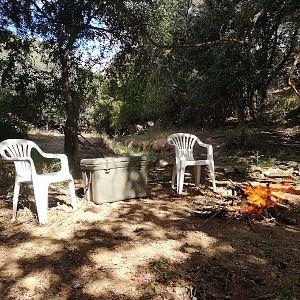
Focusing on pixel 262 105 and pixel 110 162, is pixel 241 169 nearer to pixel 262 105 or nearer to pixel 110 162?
pixel 110 162

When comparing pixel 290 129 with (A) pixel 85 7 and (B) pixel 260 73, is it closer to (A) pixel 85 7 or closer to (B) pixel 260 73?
(B) pixel 260 73

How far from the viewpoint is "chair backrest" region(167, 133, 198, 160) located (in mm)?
4859

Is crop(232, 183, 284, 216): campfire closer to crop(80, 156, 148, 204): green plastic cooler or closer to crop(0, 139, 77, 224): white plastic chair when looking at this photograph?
crop(80, 156, 148, 204): green plastic cooler

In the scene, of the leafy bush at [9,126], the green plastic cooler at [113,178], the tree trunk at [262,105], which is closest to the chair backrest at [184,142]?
the green plastic cooler at [113,178]

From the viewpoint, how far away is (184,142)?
4.98 metres

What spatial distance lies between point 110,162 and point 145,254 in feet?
5.29

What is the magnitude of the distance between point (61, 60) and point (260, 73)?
504 centimetres

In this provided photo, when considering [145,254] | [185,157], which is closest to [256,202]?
[145,254]

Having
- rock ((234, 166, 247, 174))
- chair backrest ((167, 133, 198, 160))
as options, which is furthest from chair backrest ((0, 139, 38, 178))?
rock ((234, 166, 247, 174))

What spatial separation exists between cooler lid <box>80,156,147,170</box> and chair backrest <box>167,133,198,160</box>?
0.78m

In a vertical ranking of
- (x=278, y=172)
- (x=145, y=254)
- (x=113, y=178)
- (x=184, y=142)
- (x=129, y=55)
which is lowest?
(x=145, y=254)

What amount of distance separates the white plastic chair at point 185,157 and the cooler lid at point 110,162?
54 centimetres

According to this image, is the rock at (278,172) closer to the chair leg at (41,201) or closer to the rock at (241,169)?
the rock at (241,169)

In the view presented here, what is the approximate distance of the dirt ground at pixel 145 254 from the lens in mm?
2129
